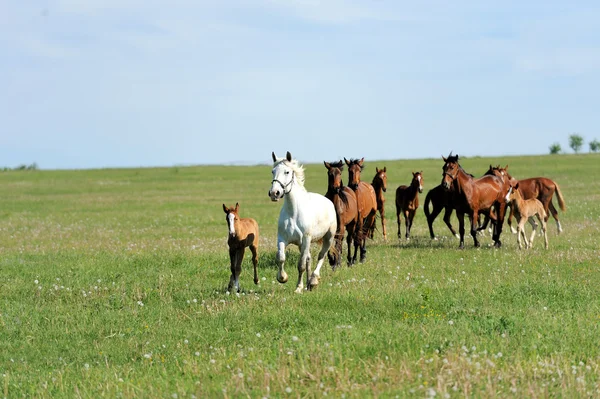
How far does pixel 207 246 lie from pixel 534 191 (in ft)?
42.1

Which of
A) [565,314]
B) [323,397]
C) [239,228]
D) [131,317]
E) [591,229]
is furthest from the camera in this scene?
[591,229]

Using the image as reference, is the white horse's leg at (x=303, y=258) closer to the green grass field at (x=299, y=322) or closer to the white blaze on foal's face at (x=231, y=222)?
the green grass field at (x=299, y=322)

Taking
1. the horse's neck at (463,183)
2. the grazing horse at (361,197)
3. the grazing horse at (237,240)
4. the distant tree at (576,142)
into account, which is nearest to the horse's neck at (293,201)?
the grazing horse at (237,240)

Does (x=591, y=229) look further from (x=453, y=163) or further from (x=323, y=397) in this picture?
(x=323, y=397)

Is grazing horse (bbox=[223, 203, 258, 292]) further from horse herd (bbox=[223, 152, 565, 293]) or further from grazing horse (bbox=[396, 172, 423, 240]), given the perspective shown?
grazing horse (bbox=[396, 172, 423, 240])

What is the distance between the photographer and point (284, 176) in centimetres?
1213

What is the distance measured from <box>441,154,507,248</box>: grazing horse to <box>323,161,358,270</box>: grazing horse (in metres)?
4.39

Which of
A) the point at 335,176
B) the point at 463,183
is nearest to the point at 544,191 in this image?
the point at 463,183

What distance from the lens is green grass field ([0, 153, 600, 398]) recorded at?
716 centimetres

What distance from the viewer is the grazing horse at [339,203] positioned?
49.5 feet

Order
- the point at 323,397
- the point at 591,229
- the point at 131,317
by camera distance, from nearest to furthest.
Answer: the point at 323,397
the point at 131,317
the point at 591,229

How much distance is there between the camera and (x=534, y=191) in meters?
26.1

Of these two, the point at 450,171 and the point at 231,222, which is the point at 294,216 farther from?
the point at 450,171

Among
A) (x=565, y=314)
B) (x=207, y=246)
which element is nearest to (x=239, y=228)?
(x=565, y=314)
